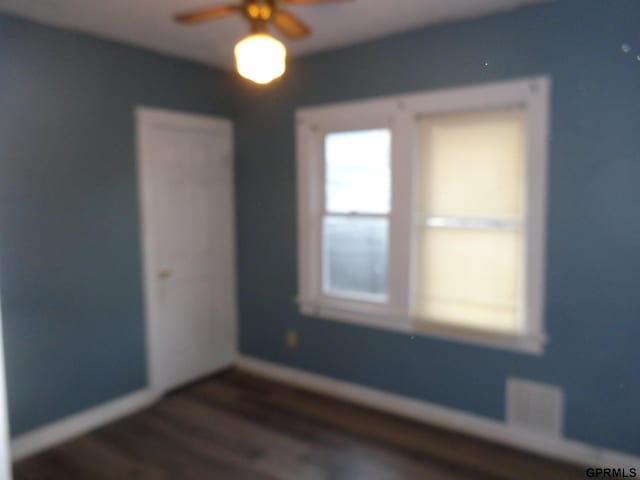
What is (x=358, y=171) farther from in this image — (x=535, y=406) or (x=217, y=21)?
(x=535, y=406)

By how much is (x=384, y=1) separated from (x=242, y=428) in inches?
107

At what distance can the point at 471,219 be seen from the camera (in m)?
A: 2.91

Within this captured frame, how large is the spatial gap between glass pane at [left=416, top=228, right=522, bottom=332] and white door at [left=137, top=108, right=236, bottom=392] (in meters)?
1.72

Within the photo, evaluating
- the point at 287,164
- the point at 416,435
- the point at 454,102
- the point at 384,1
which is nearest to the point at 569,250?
the point at 454,102

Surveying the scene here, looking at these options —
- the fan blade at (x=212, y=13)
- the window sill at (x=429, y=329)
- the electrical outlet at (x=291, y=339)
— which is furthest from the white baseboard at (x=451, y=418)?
the fan blade at (x=212, y=13)

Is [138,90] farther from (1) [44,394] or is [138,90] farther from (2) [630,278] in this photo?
(2) [630,278]

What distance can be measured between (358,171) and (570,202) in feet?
4.48

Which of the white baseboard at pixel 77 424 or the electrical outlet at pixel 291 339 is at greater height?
the electrical outlet at pixel 291 339

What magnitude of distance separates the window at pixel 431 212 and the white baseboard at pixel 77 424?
1.38m

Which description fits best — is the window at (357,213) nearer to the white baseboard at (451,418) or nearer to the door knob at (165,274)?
the white baseboard at (451,418)

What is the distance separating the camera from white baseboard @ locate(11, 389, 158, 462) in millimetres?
2783

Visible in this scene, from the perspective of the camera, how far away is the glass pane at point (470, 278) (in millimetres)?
2816

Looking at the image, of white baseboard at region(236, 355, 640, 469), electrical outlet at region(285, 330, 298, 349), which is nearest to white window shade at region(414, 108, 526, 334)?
white baseboard at region(236, 355, 640, 469)

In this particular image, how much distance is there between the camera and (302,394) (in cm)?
361
